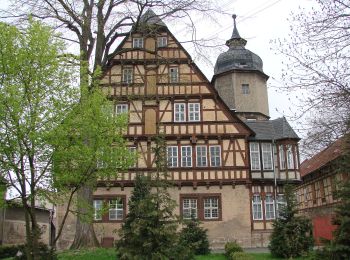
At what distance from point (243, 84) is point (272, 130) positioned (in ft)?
22.6

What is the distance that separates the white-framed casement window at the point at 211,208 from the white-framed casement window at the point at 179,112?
208 inches

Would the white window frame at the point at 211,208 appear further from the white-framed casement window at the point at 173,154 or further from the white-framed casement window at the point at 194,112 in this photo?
the white-framed casement window at the point at 194,112

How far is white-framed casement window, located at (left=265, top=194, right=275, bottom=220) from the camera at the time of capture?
27.8 m

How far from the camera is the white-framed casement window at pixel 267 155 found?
1123 inches

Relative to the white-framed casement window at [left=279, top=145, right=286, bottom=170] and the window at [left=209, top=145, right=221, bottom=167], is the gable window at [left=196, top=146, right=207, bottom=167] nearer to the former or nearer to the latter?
the window at [left=209, top=145, right=221, bottom=167]

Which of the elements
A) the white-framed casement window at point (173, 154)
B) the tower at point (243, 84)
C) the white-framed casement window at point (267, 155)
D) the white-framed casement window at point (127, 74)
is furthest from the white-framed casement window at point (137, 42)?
the white-framed casement window at point (267, 155)

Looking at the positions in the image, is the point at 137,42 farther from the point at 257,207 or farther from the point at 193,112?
the point at 257,207

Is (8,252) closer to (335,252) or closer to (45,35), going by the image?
(45,35)

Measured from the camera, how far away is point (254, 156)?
28734 millimetres

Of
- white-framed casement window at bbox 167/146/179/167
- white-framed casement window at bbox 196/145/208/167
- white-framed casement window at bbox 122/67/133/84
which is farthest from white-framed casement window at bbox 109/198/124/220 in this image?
white-framed casement window at bbox 122/67/133/84

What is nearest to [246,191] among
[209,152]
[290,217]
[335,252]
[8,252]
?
[209,152]

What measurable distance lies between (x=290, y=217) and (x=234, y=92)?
16723 millimetres

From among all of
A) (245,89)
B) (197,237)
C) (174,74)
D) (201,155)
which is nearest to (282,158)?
(201,155)

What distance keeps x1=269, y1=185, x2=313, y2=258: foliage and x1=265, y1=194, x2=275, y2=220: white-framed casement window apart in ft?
23.9
